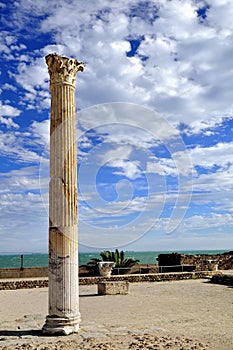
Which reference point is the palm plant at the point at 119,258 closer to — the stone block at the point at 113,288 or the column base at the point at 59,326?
the stone block at the point at 113,288

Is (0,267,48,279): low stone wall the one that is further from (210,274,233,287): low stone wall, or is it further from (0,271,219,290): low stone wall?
(210,274,233,287): low stone wall

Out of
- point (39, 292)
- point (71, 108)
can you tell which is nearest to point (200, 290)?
point (39, 292)

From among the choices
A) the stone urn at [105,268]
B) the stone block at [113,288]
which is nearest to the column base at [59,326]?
the stone block at [113,288]

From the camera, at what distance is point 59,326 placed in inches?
351

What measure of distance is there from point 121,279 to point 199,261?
5.90 metres


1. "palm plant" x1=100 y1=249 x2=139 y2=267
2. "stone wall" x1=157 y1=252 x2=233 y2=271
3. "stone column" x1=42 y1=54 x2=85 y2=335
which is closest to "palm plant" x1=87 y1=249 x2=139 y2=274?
"palm plant" x1=100 y1=249 x2=139 y2=267

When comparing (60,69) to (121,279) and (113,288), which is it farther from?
(121,279)

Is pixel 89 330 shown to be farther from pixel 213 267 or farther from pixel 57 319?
pixel 213 267

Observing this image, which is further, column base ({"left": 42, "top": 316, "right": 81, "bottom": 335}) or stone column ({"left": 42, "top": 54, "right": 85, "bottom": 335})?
stone column ({"left": 42, "top": 54, "right": 85, "bottom": 335})

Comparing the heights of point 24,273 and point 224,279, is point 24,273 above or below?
above

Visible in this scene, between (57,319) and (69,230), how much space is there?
1734mm

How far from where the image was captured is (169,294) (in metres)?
16.3

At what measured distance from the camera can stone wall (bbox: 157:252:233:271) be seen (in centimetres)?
2409

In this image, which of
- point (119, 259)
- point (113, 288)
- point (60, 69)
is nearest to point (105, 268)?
point (119, 259)
